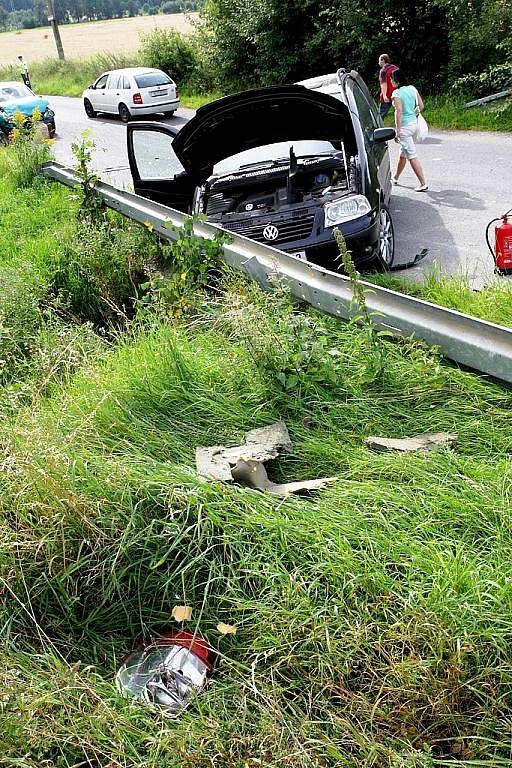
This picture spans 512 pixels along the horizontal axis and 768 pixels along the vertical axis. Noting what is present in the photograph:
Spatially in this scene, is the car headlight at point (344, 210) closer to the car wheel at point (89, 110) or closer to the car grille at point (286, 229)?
the car grille at point (286, 229)

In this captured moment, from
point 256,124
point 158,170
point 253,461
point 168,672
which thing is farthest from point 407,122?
point 168,672

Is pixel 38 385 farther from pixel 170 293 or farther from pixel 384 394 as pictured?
pixel 384 394

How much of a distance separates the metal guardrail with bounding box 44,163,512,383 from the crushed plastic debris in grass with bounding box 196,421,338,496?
920 millimetres

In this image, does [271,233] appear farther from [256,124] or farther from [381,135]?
[381,135]

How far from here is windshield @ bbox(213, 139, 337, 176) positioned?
7.98 m

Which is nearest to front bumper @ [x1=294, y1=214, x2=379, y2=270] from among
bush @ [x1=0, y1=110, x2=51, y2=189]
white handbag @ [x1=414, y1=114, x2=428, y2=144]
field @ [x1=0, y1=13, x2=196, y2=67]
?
white handbag @ [x1=414, y1=114, x2=428, y2=144]

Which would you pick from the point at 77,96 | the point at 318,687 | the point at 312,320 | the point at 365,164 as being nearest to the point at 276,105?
the point at 365,164

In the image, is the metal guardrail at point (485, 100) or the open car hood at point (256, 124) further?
the metal guardrail at point (485, 100)

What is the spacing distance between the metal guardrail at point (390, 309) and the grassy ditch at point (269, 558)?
14cm

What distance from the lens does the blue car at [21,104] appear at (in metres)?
24.2

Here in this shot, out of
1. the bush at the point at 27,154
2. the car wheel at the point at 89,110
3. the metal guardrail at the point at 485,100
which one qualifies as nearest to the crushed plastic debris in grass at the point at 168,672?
the bush at the point at 27,154

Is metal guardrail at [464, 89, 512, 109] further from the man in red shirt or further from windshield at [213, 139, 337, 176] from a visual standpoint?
windshield at [213, 139, 337, 176]

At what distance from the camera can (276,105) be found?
7.22 metres

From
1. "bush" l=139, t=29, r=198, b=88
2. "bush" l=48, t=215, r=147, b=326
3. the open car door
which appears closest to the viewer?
"bush" l=48, t=215, r=147, b=326
